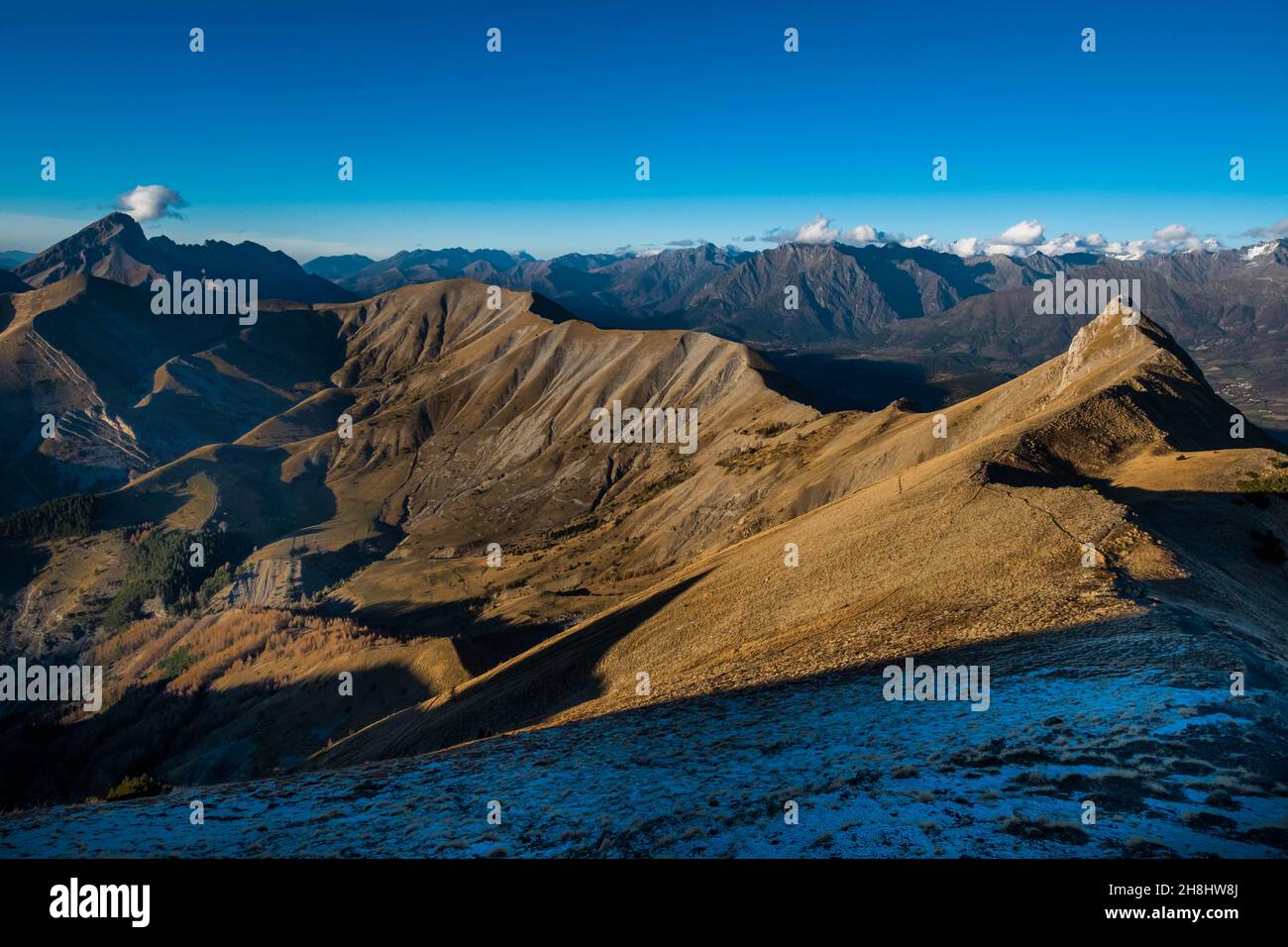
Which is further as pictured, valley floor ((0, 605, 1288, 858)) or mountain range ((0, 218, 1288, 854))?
mountain range ((0, 218, 1288, 854))

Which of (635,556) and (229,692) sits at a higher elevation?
(635,556)

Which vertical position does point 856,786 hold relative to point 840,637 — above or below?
below

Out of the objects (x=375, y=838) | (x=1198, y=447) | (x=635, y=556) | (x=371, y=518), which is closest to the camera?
(x=375, y=838)

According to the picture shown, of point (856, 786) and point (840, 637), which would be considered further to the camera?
point (840, 637)

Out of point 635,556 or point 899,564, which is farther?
point 635,556

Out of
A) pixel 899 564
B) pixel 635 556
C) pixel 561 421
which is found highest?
pixel 561 421

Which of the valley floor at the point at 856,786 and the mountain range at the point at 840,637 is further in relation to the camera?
the mountain range at the point at 840,637
